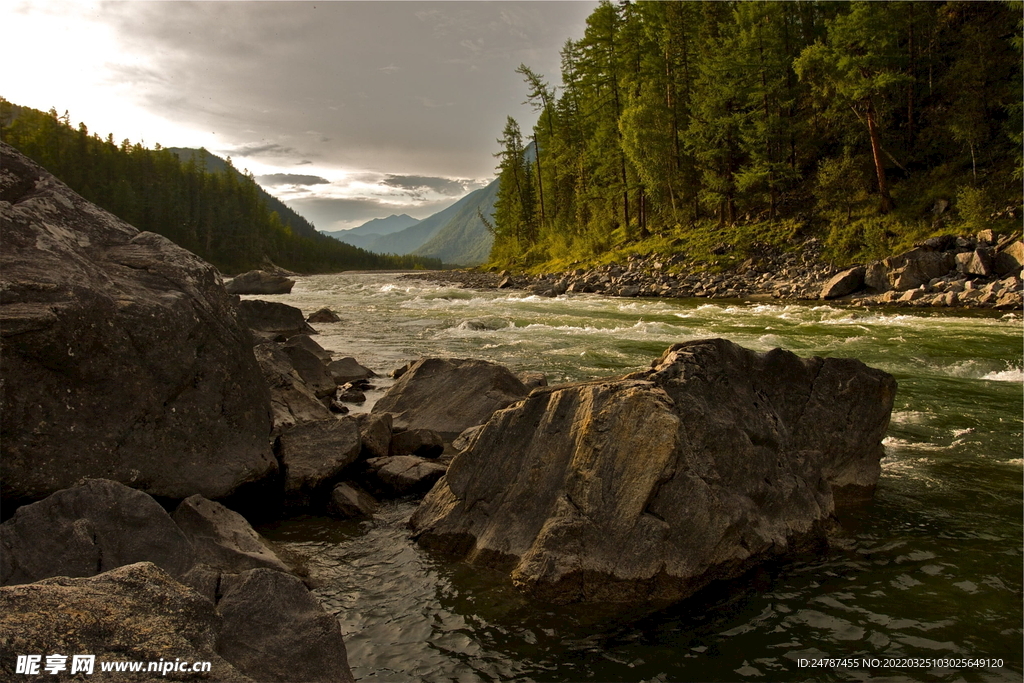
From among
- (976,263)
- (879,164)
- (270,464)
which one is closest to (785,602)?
(270,464)

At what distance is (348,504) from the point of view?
760 cm

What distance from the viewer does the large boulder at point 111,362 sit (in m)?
5.85

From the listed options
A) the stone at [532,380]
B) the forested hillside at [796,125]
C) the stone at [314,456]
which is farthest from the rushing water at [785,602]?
the forested hillside at [796,125]

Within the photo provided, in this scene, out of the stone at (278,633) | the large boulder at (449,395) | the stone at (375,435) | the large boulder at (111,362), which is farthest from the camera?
the large boulder at (449,395)

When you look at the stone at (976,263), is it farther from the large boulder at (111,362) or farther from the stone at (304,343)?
the large boulder at (111,362)

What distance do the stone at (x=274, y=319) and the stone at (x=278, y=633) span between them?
17.9 m

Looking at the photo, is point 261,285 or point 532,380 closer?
point 532,380

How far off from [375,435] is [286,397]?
2287mm

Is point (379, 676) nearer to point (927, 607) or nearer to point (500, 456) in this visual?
point (500, 456)

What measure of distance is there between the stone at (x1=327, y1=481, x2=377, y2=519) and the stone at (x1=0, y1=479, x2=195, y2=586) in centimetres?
261

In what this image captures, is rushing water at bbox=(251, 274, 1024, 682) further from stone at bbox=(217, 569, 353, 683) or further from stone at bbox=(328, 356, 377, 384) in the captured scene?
stone at bbox=(328, 356, 377, 384)

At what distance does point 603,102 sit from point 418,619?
62164 mm

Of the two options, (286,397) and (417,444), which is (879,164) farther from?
(286,397)

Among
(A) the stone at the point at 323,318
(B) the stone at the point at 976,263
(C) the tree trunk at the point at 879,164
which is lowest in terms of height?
(A) the stone at the point at 323,318
